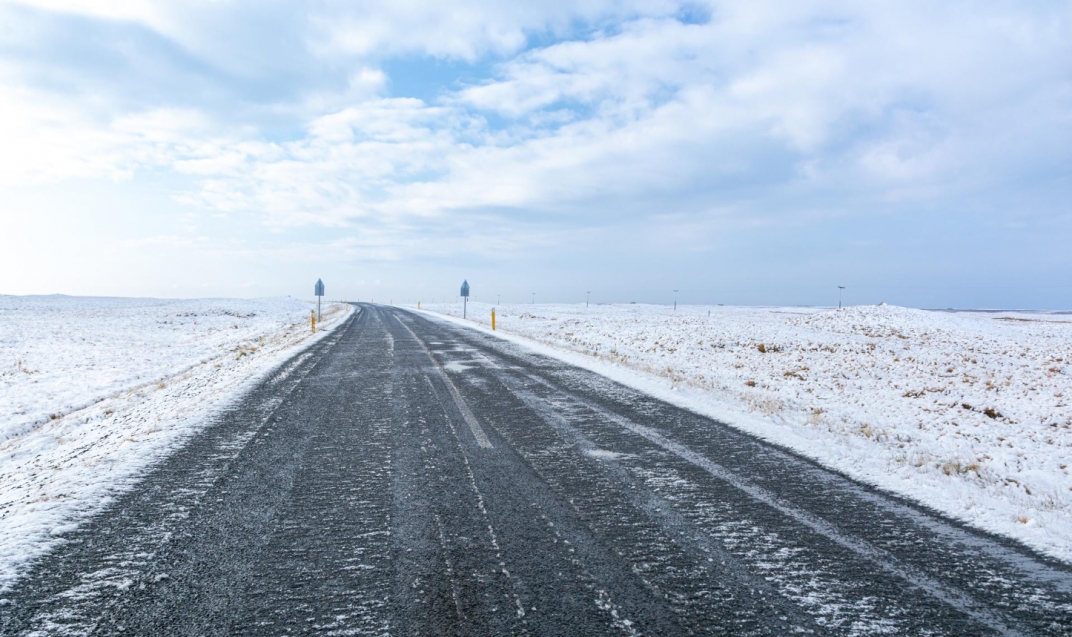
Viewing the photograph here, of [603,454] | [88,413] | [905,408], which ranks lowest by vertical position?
[88,413]

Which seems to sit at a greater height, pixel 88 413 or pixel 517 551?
pixel 517 551

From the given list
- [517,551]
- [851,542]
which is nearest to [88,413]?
[517,551]

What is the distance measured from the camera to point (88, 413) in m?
9.40

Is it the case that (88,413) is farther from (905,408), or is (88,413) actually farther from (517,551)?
(905,408)

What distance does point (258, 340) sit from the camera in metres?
22.3

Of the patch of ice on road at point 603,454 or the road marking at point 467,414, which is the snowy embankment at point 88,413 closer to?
the road marking at point 467,414

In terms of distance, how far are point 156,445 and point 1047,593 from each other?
7.88m

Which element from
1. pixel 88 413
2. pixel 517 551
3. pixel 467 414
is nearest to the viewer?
pixel 517 551

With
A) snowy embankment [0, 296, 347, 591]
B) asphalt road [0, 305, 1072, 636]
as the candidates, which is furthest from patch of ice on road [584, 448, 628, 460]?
snowy embankment [0, 296, 347, 591]

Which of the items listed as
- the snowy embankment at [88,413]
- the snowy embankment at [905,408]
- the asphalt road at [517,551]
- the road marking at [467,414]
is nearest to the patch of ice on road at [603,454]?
the asphalt road at [517,551]

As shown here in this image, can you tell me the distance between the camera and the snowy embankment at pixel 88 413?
4.23 meters

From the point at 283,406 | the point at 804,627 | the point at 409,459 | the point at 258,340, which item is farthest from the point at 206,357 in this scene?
the point at 804,627

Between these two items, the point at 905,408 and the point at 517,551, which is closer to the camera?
A: the point at 517,551

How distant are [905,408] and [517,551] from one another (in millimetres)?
9472
